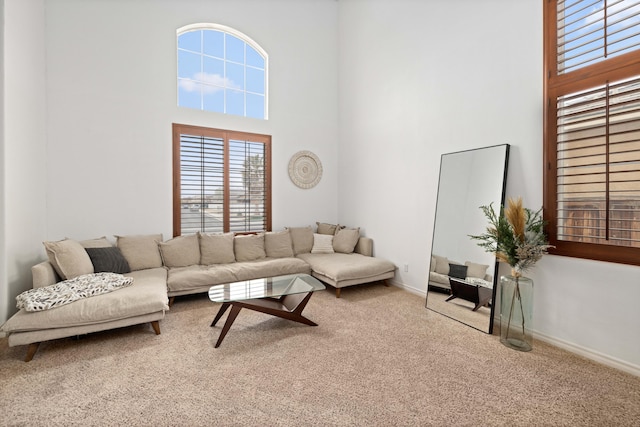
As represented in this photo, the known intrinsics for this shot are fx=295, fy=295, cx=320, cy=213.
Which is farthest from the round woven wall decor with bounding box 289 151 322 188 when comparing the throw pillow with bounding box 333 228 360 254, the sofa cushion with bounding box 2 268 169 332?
the sofa cushion with bounding box 2 268 169 332

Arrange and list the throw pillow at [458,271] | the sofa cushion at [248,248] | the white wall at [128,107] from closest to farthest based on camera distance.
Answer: the throw pillow at [458,271] < the white wall at [128,107] < the sofa cushion at [248,248]

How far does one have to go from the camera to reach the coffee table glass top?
266cm

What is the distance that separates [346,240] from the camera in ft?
15.4

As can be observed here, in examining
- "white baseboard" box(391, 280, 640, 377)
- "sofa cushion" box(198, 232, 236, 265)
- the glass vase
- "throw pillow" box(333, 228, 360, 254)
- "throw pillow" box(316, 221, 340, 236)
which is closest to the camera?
"white baseboard" box(391, 280, 640, 377)

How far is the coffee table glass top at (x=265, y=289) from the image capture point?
2.66 metres

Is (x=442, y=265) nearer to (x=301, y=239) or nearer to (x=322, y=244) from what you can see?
(x=322, y=244)

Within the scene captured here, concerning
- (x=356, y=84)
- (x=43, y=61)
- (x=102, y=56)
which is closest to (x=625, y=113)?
(x=356, y=84)

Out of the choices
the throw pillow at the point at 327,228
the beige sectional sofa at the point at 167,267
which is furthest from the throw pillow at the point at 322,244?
the throw pillow at the point at 327,228

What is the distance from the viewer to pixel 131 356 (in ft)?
7.61

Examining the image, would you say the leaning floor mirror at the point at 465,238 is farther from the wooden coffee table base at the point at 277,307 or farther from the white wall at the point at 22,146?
the white wall at the point at 22,146

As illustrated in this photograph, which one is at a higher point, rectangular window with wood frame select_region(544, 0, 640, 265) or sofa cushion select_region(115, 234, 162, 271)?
rectangular window with wood frame select_region(544, 0, 640, 265)

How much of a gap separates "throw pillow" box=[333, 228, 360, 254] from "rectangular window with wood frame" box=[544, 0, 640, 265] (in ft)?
8.49

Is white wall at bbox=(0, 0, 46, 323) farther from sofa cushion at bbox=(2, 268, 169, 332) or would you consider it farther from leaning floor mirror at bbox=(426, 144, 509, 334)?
leaning floor mirror at bbox=(426, 144, 509, 334)

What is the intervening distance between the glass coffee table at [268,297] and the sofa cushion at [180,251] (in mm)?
1169
